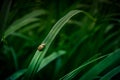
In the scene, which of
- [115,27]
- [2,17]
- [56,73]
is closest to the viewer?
[2,17]

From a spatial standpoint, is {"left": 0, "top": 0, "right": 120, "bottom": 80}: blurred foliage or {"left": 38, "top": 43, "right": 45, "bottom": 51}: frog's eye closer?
{"left": 38, "top": 43, "right": 45, "bottom": 51}: frog's eye

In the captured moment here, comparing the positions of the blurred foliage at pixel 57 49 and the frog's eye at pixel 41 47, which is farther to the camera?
the blurred foliage at pixel 57 49

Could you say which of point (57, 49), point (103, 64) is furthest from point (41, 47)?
point (57, 49)

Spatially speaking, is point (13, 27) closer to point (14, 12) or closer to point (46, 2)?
point (14, 12)

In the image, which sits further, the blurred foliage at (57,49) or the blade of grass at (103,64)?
the blurred foliage at (57,49)

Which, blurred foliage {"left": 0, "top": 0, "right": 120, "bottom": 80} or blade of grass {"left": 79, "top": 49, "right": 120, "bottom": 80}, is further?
blurred foliage {"left": 0, "top": 0, "right": 120, "bottom": 80}

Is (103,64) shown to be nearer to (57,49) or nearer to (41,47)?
(41,47)

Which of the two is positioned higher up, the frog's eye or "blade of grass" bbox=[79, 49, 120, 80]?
the frog's eye

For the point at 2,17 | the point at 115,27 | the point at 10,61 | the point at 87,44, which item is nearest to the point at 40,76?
the point at 10,61

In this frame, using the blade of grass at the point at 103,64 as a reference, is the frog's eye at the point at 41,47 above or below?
above

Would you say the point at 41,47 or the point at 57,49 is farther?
the point at 57,49

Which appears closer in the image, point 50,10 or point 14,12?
point 14,12
